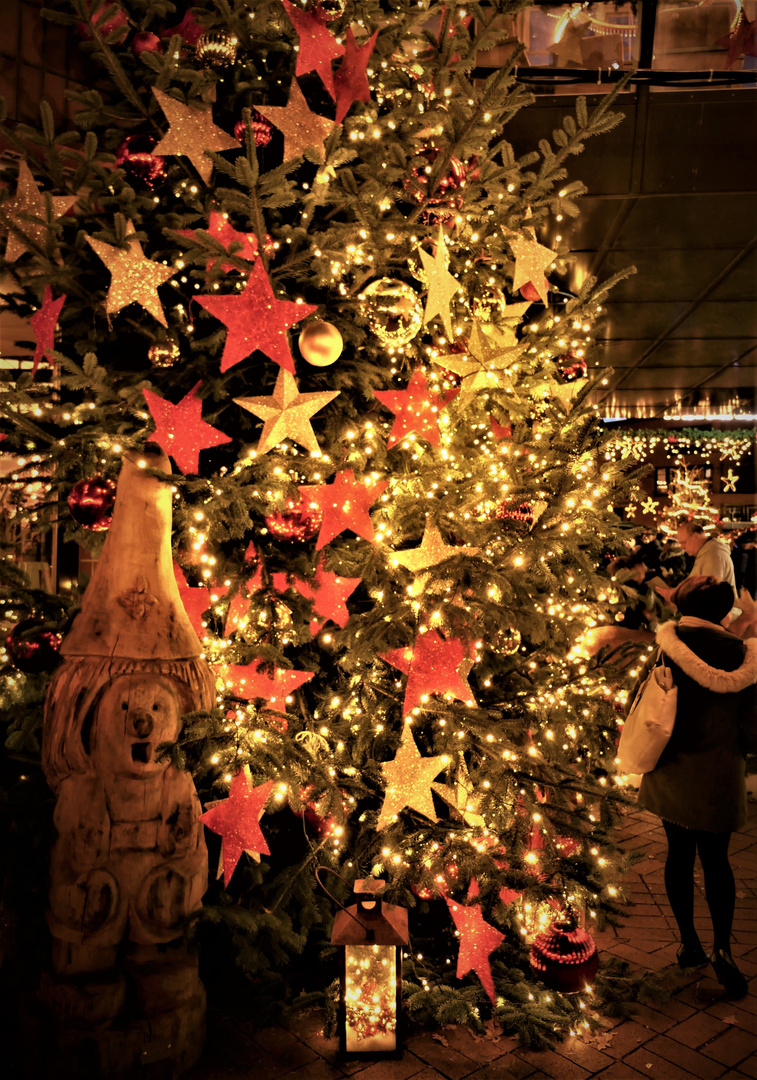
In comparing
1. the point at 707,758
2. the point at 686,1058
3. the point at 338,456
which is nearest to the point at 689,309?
Answer: the point at 707,758

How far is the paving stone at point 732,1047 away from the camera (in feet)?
10.7

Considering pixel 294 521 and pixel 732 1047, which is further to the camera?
pixel 294 521

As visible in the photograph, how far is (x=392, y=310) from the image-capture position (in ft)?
11.6

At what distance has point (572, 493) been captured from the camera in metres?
3.59

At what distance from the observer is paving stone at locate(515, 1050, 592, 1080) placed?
3.15 metres

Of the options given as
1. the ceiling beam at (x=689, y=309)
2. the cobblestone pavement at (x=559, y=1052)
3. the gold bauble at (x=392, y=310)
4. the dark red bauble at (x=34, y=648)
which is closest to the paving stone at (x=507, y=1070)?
the cobblestone pavement at (x=559, y=1052)

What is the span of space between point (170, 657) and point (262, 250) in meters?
1.68

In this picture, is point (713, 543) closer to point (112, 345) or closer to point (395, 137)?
point (395, 137)

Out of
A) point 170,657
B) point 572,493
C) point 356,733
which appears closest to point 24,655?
point 170,657

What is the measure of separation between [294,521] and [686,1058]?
9.34 feet

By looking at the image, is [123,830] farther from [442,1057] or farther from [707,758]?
[707,758]

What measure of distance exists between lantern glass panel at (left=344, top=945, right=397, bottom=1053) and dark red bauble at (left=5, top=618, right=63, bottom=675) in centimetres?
182

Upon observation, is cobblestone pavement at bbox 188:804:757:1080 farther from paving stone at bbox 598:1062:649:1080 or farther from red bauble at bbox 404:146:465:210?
red bauble at bbox 404:146:465:210

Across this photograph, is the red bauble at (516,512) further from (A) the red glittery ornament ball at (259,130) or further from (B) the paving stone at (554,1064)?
(B) the paving stone at (554,1064)
